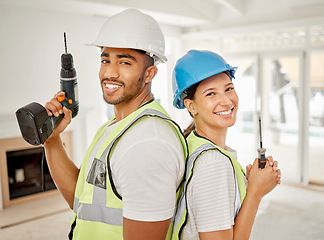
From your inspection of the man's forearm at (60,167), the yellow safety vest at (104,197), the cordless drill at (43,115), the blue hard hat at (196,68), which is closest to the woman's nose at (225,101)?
the blue hard hat at (196,68)

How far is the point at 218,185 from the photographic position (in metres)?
1.04

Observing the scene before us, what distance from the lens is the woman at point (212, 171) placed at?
1039 mm

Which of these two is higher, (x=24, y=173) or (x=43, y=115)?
(x=43, y=115)

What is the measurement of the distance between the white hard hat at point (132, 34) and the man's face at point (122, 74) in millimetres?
39

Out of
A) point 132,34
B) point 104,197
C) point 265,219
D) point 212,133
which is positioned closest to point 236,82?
point 265,219

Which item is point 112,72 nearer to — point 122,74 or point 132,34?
point 122,74

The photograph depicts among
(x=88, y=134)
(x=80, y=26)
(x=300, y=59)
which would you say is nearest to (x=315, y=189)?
(x=300, y=59)

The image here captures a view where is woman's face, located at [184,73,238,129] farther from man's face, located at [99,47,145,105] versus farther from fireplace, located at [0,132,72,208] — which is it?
fireplace, located at [0,132,72,208]

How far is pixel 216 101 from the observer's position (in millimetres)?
1230

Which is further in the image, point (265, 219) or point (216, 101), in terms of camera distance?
point (265, 219)

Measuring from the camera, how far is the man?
3.10 feet

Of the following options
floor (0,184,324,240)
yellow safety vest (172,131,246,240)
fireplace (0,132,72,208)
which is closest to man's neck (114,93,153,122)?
yellow safety vest (172,131,246,240)

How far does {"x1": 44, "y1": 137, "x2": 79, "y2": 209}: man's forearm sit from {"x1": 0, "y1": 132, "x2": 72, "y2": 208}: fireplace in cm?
305

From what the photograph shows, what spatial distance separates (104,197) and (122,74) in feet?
1.34
